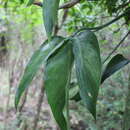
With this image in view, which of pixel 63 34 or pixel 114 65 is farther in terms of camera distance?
pixel 63 34

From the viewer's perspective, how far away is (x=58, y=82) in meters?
0.34

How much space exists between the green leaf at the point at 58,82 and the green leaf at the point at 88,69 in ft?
0.05

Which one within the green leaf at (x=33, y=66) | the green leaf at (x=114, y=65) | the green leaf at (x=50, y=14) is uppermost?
the green leaf at (x=50, y=14)

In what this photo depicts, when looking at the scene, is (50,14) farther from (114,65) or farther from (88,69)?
(114,65)

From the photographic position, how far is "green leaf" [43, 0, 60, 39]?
30 centimetres

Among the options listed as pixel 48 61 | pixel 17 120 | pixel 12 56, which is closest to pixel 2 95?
pixel 12 56

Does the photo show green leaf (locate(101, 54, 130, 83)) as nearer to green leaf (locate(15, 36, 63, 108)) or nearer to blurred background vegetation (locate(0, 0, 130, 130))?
green leaf (locate(15, 36, 63, 108))

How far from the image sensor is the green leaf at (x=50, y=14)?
0.99 feet

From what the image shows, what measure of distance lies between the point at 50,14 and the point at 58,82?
91mm

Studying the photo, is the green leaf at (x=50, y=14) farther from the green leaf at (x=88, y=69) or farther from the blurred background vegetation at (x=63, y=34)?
the blurred background vegetation at (x=63, y=34)

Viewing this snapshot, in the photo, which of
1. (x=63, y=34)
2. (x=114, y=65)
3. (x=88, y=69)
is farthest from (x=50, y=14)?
(x=63, y=34)

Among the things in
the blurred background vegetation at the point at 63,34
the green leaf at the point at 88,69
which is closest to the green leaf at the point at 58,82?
the green leaf at the point at 88,69

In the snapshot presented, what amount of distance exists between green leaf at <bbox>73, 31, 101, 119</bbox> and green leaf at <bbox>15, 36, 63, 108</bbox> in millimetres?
41

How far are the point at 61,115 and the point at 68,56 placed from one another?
82 mm
